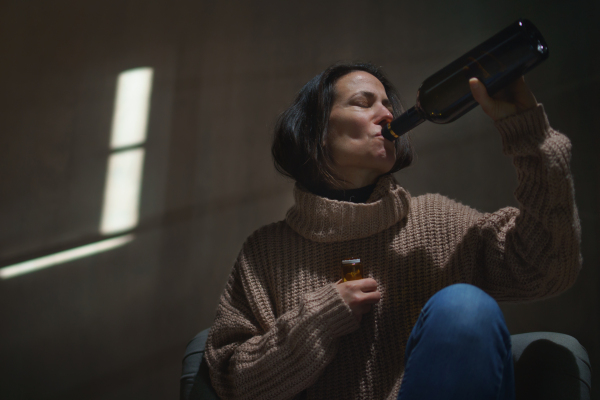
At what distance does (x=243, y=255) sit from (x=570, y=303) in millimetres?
1159

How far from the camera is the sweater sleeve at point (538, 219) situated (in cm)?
66

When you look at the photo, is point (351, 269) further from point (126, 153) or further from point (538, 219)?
point (126, 153)

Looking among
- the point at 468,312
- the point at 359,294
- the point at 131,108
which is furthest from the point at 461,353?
the point at 131,108

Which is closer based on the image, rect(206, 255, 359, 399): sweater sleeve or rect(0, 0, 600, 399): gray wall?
rect(206, 255, 359, 399): sweater sleeve

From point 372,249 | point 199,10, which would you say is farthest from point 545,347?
point 199,10

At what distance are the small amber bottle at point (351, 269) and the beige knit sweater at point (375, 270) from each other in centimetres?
4

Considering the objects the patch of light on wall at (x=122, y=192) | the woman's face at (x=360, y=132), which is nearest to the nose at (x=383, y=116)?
the woman's face at (x=360, y=132)

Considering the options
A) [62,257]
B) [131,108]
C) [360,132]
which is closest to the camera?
[360,132]

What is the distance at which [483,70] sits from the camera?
73 centimetres

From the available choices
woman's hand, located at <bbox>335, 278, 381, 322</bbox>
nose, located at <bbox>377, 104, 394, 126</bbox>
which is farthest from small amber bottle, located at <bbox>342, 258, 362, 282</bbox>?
nose, located at <bbox>377, 104, 394, 126</bbox>

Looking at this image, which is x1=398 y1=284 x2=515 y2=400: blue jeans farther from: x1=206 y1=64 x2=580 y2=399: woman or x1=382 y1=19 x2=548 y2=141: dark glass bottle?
x1=382 y1=19 x2=548 y2=141: dark glass bottle

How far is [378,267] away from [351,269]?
0.28 feet

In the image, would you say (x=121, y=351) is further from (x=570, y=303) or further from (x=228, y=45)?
(x=570, y=303)

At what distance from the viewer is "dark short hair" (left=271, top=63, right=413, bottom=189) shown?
983mm
